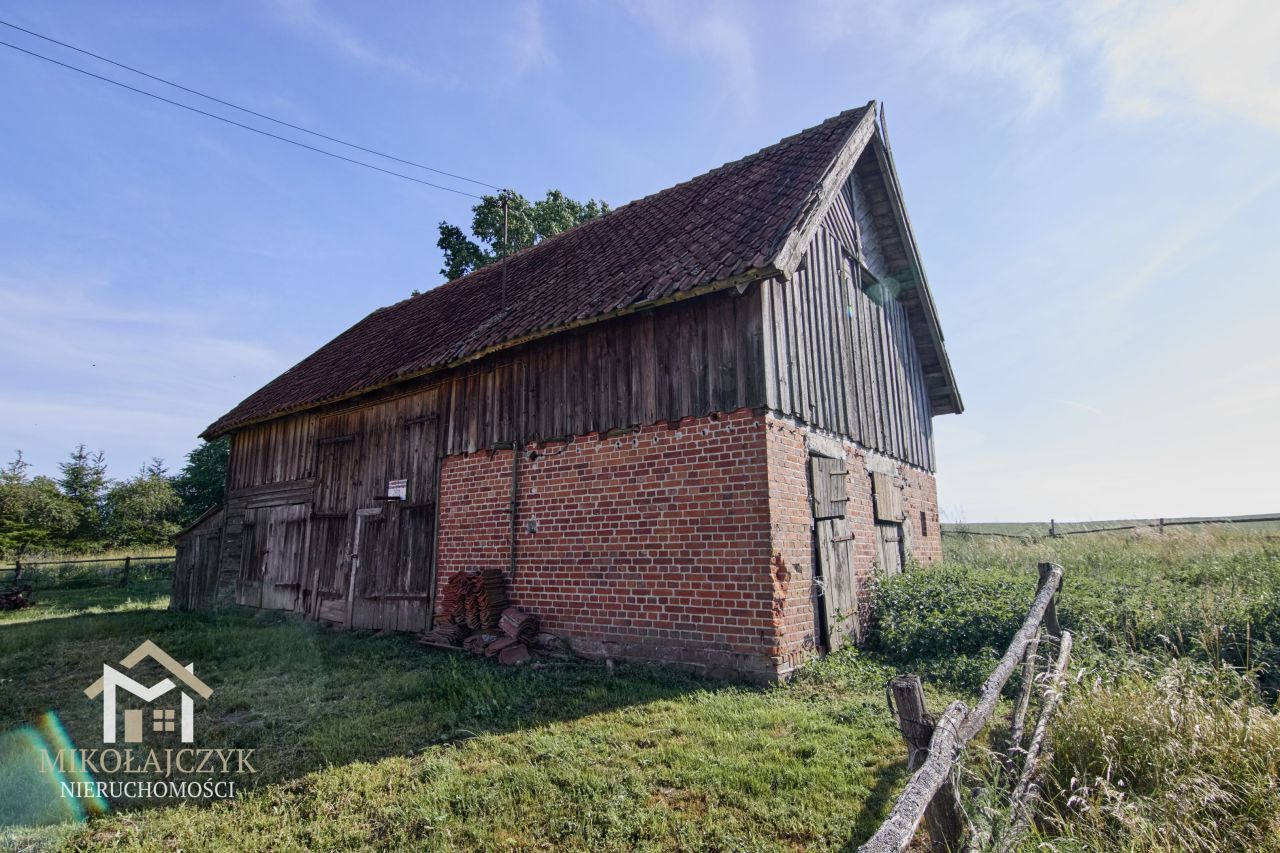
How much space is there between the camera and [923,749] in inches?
117

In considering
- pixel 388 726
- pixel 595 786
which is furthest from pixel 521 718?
pixel 595 786

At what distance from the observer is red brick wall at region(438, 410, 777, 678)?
6418 mm

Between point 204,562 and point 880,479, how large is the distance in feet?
47.7

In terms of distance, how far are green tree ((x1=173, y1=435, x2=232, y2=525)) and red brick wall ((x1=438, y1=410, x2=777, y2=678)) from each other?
112 ft

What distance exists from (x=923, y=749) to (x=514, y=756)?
9.83 feet

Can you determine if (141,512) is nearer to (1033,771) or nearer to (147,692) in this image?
(147,692)

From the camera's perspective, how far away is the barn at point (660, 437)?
671 cm

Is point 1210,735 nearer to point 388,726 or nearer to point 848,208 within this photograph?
point 388,726

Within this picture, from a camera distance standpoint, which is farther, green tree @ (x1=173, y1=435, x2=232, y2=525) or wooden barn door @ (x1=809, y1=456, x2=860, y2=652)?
green tree @ (x1=173, y1=435, x2=232, y2=525)

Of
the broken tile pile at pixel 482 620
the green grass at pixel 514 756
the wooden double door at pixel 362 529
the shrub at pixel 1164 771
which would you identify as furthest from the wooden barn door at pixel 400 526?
the shrub at pixel 1164 771

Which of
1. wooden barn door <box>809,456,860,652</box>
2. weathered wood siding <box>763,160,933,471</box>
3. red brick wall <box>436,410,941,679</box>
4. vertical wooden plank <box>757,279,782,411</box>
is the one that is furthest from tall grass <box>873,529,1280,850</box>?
vertical wooden plank <box>757,279,782,411</box>

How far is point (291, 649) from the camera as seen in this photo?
28.3ft

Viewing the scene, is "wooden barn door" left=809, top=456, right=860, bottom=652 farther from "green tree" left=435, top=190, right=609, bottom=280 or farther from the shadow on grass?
"green tree" left=435, top=190, right=609, bottom=280

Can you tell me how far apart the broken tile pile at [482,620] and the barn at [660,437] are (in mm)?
254
